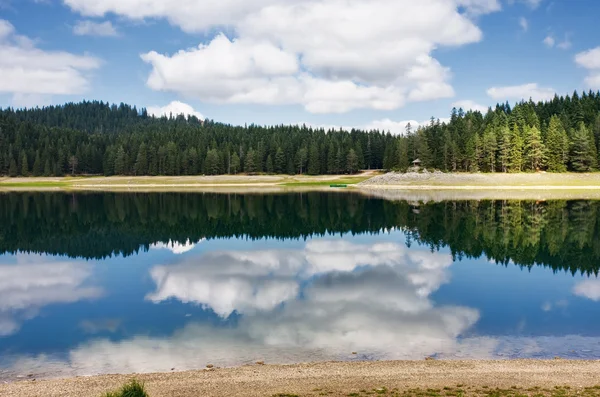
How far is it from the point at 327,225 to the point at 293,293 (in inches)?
1209

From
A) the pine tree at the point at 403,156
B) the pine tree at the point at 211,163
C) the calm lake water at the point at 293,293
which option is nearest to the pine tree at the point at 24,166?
the pine tree at the point at 211,163

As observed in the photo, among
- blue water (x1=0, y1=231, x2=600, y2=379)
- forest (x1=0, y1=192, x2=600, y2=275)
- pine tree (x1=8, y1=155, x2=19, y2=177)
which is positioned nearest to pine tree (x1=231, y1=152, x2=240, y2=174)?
pine tree (x1=8, y1=155, x2=19, y2=177)

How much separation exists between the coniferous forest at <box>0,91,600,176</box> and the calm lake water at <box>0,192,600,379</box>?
65.2 m

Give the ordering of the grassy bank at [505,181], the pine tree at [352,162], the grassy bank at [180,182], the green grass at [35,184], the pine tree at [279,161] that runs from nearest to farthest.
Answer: the grassy bank at [505,181] → the grassy bank at [180,182] → the green grass at [35,184] → the pine tree at [352,162] → the pine tree at [279,161]

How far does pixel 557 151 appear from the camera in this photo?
371 feet

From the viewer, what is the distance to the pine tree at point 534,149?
4446 inches

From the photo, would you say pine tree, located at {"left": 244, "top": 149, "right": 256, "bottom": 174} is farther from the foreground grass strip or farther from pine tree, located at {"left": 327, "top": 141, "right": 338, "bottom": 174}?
the foreground grass strip

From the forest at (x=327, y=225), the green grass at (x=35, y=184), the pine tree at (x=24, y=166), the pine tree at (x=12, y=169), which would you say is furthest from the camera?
the pine tree at (x=24, y=166)

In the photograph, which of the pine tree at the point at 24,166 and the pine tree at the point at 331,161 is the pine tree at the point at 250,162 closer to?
the pine tree at the point at 331,161

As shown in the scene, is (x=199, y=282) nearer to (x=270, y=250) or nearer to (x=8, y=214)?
(x=270, y=250)

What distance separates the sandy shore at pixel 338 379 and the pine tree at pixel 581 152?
110 meters

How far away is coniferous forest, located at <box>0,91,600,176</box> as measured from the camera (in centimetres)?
11500

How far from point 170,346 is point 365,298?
10613mm

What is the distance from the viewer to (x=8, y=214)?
6994cm
